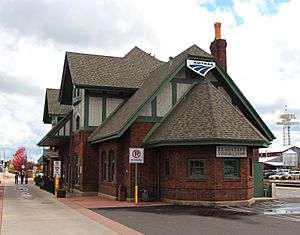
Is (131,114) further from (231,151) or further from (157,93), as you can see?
(231,151)

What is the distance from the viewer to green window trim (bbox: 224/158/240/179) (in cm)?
2019

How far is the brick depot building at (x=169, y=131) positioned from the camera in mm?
19953

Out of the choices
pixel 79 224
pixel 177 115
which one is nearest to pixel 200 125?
pixel 177 115

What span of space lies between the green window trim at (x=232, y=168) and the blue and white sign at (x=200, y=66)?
18.9 ft

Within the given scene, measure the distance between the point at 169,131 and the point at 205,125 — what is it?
6.12 ft

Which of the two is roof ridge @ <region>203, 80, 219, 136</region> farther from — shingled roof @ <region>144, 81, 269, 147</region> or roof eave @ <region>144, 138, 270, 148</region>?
roof eave @ <region>144, 138, 270, 148</region>

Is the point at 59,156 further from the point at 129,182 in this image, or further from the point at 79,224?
the point at 79,224

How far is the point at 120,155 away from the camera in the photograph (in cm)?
2356

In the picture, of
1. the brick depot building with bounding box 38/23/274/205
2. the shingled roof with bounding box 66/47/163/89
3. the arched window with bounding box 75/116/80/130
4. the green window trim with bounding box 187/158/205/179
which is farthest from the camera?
the arched window with bounding box 75/116/80/130

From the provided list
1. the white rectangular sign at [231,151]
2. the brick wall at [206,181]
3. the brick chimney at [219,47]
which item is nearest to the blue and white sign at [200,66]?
the brick chimney at [219,47]

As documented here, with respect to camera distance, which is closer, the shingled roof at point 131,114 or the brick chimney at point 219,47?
the shingled roof at point 131,114

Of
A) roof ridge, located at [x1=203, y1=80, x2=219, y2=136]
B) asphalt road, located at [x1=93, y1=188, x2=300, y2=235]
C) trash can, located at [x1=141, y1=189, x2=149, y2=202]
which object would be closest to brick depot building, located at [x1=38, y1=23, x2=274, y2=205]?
roof ridge, located at [x1=203, y1=80, x2=219, y2=136]

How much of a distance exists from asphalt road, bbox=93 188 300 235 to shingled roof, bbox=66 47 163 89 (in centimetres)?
1182

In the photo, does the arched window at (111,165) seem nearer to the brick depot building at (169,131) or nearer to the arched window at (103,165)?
the brick depot building at (169,131)
